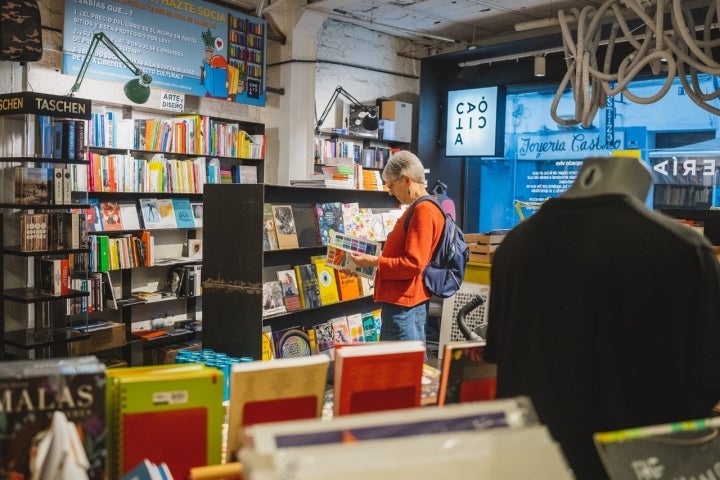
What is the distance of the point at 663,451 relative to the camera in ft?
3.35

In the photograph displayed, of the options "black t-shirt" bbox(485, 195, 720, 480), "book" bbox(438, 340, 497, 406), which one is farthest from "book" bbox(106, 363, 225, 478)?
"black t-shirt" bbox(485, 195, 720, 480)

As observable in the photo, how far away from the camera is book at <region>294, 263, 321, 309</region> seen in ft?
15.6

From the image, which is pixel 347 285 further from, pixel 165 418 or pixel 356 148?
pixel 165 418

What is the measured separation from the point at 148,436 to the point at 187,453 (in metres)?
0.10

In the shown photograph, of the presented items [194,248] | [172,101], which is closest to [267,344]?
[194,248]

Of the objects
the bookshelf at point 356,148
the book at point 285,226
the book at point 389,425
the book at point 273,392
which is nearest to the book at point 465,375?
the book at point 273,392

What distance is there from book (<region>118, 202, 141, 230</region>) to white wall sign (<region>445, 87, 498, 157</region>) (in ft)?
13.5

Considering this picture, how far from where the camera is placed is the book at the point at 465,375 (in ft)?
5.20

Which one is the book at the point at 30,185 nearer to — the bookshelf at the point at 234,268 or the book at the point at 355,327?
the bookshelf at the point at 234,268

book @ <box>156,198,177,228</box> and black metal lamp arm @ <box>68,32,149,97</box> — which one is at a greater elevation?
black metal lamp arm @ <box>68,32,149,97</box>

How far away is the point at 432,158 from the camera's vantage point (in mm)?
Result: 8594

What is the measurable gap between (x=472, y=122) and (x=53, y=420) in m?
7.43

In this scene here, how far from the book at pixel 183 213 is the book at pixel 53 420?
4844 mm

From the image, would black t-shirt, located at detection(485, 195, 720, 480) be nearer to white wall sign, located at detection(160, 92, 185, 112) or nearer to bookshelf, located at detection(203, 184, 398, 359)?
bookshelf, located at detection(203, 184, 398, 359)
